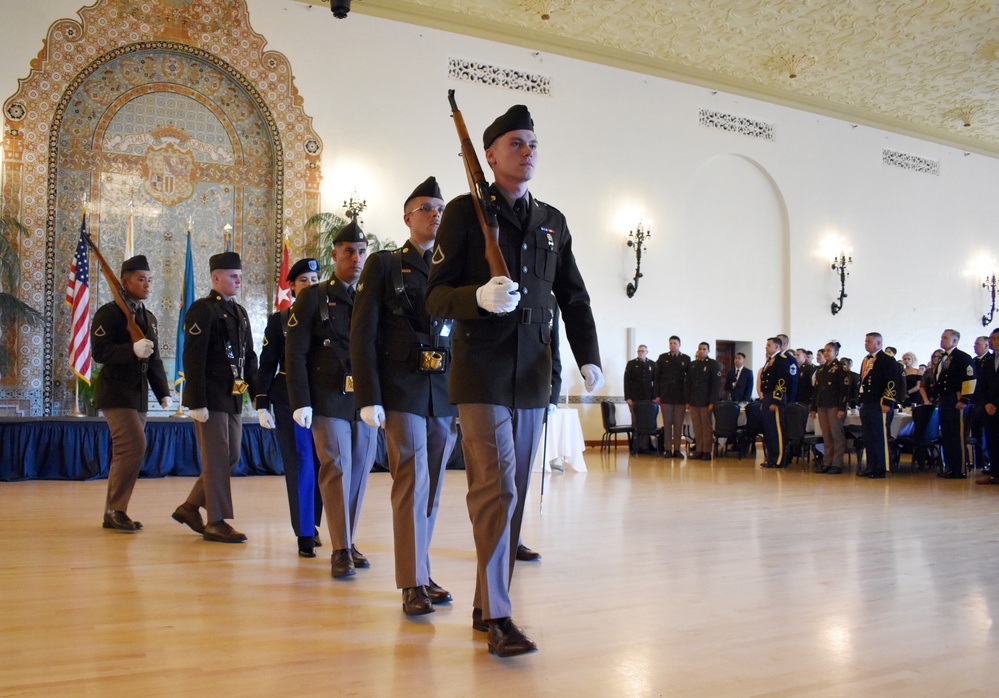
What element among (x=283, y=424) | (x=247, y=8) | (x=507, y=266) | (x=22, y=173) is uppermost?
(x=247, y=8)

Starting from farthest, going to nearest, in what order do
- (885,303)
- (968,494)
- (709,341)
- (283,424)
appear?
(885,303), (709,341), (968,494), (283,424)

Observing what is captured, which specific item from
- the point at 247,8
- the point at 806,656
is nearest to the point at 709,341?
the point at 247,8

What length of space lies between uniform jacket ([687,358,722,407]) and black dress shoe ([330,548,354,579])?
8.90 meters

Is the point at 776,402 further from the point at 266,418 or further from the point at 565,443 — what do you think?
the point at 266,418

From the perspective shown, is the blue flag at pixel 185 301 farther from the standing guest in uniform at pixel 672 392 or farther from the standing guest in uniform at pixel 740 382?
the standing guest in uniform at pixel 740 382

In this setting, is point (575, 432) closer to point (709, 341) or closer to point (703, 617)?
point (709, 341)

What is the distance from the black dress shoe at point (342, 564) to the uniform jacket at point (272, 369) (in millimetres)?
1052

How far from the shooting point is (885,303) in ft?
52.0

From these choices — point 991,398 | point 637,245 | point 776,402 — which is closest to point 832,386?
point 776,402

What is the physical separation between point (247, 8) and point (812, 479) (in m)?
8.46

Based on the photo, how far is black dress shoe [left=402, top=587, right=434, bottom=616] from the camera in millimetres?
3076

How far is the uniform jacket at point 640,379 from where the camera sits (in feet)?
40.5

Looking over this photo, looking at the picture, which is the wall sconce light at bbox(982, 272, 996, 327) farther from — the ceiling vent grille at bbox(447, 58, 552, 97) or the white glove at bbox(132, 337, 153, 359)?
the white glove at bbox(132, 337, 153, 359)

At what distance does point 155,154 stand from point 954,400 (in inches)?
370
